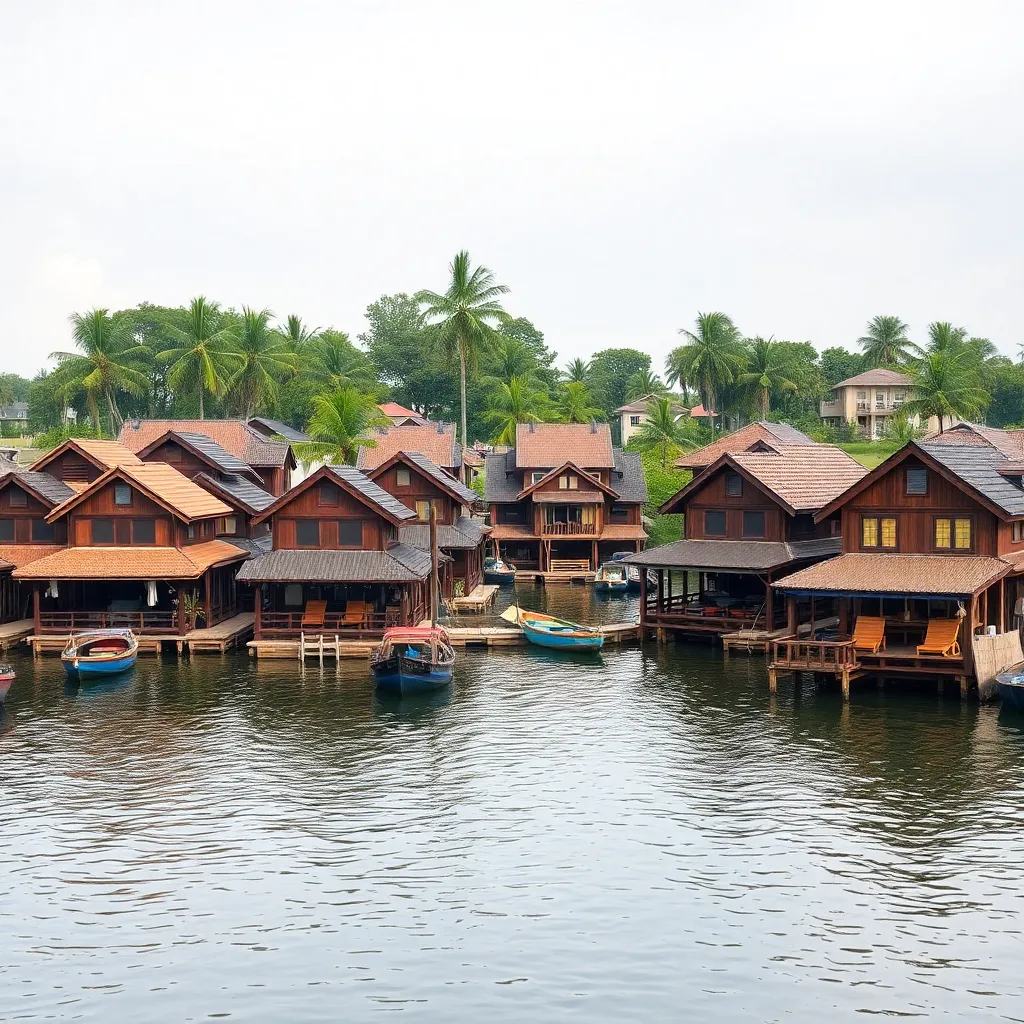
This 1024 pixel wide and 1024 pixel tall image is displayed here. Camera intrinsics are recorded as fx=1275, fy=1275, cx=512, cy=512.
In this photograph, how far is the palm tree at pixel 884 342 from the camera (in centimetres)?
15900

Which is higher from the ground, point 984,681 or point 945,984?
point 984,681

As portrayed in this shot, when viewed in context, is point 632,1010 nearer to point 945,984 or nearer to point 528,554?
→ point 945,984

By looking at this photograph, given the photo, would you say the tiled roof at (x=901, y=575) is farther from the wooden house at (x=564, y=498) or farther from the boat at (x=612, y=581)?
the wooden house at (x=564, y=498)

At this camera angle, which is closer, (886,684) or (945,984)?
(945,984)

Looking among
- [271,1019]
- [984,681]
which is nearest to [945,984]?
[271,1019]

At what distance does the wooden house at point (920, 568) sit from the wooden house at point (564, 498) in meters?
37.2

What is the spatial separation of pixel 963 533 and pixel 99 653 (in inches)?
1335

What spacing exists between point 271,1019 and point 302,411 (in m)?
120

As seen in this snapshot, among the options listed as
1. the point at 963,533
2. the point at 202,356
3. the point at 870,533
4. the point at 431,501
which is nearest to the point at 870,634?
the point at 870,533

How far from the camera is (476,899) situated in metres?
27.8

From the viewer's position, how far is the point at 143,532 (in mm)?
57969

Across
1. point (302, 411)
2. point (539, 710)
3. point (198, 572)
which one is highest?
point (302, 411)

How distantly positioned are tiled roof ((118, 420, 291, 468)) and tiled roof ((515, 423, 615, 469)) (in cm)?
1826

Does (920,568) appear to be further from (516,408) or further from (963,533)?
(516,408)
